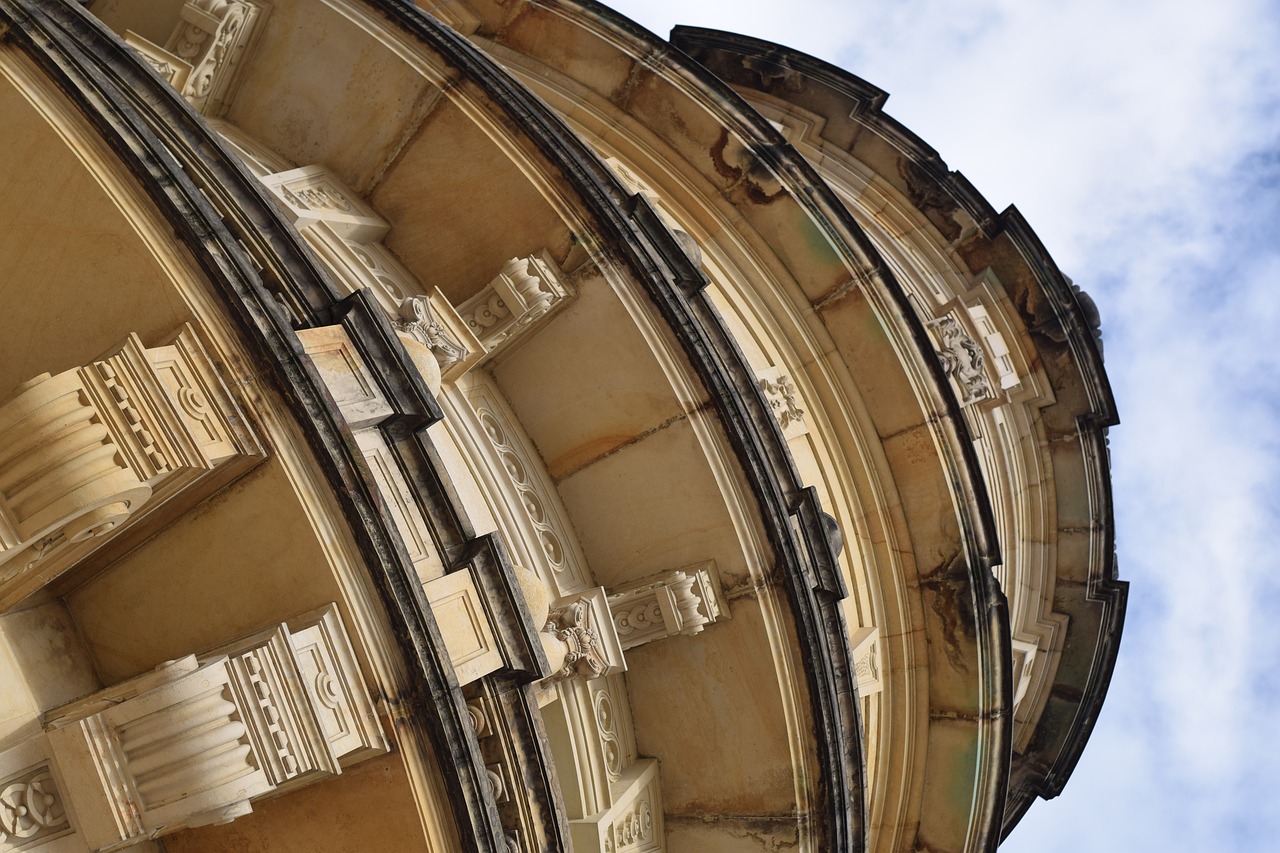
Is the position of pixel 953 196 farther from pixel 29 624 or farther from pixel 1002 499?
pixel 29 624

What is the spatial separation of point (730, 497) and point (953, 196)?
7468 mm

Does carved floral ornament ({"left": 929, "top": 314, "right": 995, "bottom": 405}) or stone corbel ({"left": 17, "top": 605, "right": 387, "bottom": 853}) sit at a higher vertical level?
carved floral ornament ({"left": 929, "top": 314, "right": 995, "bottom": 405})

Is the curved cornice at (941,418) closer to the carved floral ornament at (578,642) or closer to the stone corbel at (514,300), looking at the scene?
the stone corbel at (514,300)

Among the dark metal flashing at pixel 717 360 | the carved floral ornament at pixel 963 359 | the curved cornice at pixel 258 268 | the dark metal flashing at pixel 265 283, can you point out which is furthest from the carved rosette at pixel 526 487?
the carved floral ornament at pixel 963 359

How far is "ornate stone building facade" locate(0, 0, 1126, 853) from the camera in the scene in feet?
17.8

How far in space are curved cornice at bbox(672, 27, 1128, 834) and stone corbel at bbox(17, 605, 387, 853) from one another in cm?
1060

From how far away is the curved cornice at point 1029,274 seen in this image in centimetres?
1329

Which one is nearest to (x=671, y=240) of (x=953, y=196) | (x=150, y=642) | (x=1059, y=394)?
(x=150, y=642)

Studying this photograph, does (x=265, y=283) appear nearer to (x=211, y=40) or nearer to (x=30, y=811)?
(x=30, y=811)

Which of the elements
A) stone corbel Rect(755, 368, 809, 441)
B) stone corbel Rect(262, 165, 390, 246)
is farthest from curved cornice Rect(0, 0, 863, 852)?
stone corbel Rect(755, 368, 809, 441)

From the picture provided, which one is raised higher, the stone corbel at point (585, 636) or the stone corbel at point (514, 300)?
the stone corbel at point (514, 300)

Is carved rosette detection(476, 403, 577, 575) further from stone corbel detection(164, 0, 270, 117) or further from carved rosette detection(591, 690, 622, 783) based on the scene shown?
stone corbel detection(164, 0, 270, 117)

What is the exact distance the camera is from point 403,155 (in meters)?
8.79

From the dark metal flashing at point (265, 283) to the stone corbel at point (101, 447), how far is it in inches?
15.8
